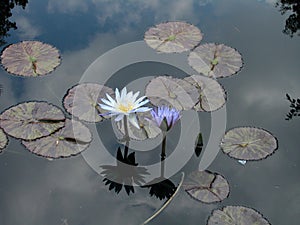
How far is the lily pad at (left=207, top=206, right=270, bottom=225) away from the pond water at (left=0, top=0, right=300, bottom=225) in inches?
1.5

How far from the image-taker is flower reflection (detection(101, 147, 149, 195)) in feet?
6.71

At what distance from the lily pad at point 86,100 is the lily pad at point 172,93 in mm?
213

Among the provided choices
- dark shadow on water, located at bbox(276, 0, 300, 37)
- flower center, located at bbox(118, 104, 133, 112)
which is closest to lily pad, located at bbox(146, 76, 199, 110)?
flower center, located at bbox(118, 104, 133, 112)

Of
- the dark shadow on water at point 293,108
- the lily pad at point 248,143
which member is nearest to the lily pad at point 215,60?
the dark shadow on water at point 293,108

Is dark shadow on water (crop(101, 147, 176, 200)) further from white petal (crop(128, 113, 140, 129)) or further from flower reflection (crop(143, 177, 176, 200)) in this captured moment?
white petal (crop(128, 113, 140, 129))

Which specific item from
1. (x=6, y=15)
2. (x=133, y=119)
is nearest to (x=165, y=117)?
(x=133, y=119)

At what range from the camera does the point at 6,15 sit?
2967 millimetres

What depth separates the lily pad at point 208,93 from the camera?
236 cm

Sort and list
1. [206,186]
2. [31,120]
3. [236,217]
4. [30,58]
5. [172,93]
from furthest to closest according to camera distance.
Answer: [30,58] < [172,93] < [31,120] < [206,186] < [236,217]

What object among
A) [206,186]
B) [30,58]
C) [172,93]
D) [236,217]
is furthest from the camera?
Result: [30,58]

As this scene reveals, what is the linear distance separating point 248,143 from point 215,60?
63 centimetres

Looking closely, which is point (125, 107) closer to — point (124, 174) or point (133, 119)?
point (133, 119)

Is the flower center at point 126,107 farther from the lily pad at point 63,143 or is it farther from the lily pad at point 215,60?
the lily pad at point 215,60

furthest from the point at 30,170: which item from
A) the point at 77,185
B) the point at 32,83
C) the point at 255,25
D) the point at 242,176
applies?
the point at 255,25
